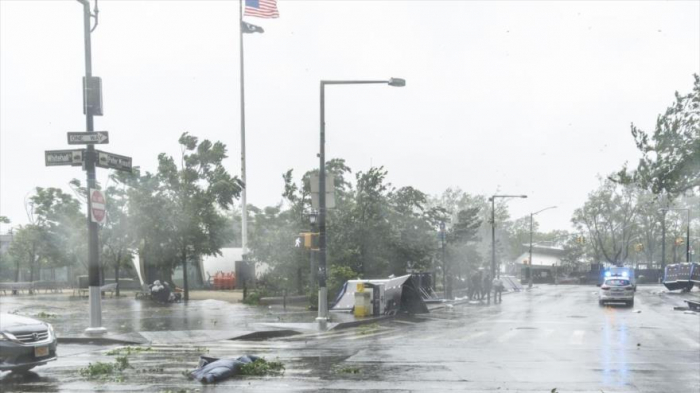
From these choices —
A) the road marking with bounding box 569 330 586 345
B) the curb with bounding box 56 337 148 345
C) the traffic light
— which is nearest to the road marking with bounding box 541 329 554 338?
the road marking with bounding box 569 330 586 345

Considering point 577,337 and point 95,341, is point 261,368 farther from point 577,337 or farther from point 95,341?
point 577,337

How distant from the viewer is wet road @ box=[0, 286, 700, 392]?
1103 centimetres

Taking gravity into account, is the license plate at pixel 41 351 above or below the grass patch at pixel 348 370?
above

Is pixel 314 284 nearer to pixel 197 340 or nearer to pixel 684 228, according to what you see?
pixel 197 340

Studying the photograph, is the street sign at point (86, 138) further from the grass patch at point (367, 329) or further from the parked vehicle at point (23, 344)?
the grass patch at point (367, 329)

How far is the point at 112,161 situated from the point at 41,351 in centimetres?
788

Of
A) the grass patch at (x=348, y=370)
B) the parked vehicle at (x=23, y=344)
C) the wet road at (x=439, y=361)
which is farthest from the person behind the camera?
the grass patch at (x=348, y=370)

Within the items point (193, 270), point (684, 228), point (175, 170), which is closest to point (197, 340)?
point (175, 170)

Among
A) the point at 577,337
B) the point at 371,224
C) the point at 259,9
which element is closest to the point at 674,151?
the point at 577,337

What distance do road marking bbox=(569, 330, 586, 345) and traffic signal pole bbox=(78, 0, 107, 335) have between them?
11548 mm

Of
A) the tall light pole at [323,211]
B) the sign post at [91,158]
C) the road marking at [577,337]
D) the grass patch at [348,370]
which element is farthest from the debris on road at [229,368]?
the tall light pole at [323,211]

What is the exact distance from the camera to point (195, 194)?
36688 mm

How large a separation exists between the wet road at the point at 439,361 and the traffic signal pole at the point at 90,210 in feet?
5.41

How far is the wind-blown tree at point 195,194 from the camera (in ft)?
117
